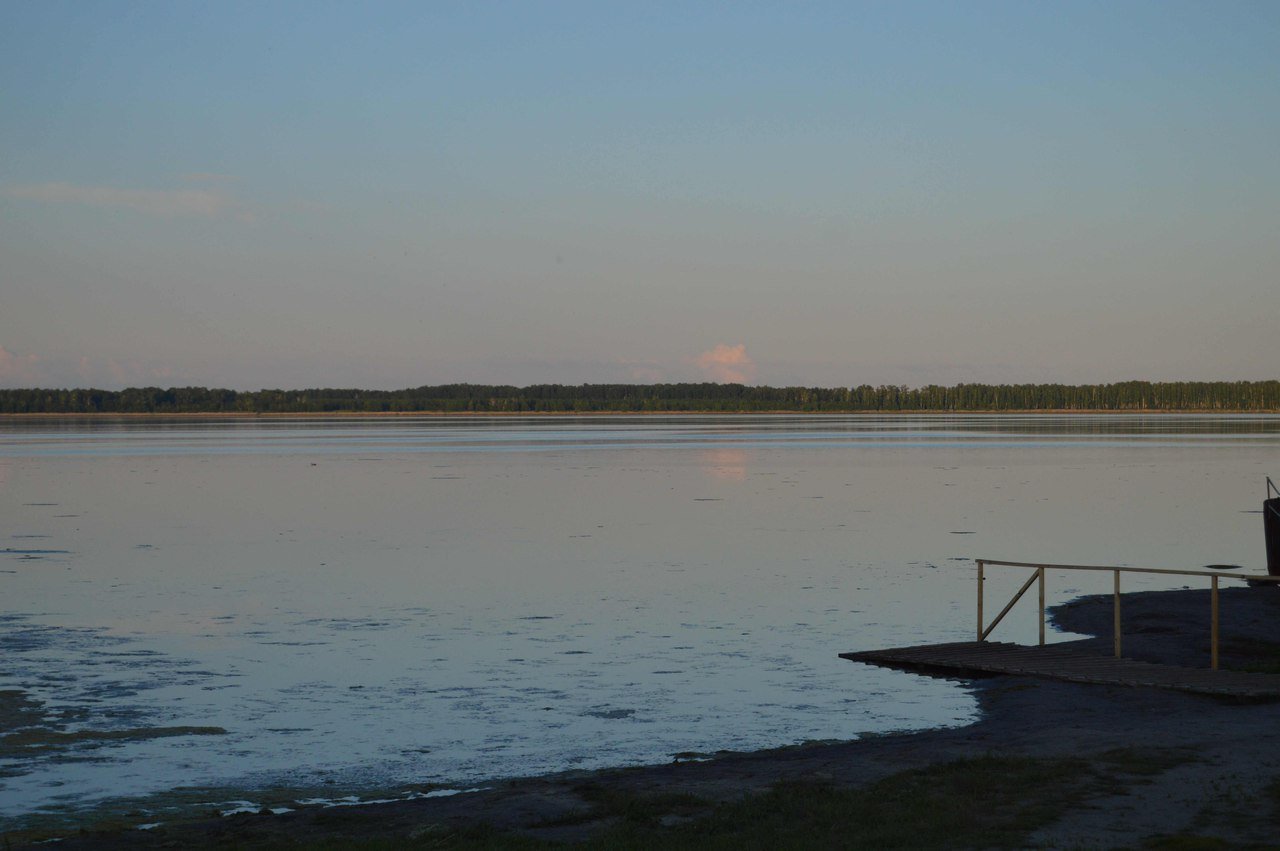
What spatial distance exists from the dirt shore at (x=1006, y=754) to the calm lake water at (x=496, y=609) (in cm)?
87

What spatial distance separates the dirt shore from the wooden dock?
0.94 ft

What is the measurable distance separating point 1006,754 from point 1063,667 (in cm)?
493

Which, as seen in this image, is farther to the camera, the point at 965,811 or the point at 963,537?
the point at 963,537

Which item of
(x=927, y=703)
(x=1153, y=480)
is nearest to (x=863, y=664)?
(x=927, y=703)

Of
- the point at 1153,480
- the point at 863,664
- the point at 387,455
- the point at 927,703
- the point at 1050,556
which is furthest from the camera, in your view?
the point at 387,455

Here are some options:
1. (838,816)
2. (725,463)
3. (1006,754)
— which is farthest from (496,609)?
(725,463)

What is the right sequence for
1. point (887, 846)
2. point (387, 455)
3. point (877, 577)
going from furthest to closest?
1. point (387, 455)
2. point (877, 577)
3. point (887, 846)

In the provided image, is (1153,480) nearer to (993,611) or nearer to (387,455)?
(993,611)

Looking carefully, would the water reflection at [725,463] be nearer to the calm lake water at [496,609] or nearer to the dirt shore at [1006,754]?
the calm lake water at [496,609]

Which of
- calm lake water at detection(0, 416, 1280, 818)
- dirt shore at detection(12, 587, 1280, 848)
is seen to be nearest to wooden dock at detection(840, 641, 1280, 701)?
dirt shore at detection(12, 587, 1280, 848)

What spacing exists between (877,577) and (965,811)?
54.0ft

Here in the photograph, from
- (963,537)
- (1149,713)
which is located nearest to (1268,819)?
(1149,713)

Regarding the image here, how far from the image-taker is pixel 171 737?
13773 millimetres

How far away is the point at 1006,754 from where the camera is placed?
1211 cm
